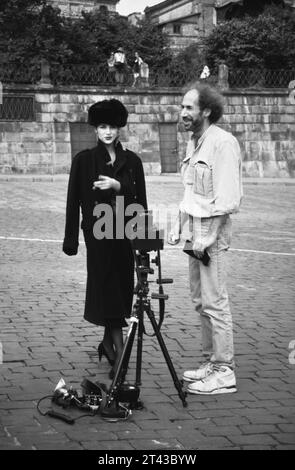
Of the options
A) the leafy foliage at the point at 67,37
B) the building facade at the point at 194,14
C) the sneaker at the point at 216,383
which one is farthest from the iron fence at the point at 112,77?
the sneaker at the point at 216,383

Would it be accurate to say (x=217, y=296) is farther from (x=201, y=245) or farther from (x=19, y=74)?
(x=19, y=74)

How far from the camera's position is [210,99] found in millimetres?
5578

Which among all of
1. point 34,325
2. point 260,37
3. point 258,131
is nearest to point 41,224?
point 34,325

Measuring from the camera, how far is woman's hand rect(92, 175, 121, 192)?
5.63 metres

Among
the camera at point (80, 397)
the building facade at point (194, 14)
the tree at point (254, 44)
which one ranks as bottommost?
the camera at point (80, 397)

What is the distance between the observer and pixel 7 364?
6.15 m

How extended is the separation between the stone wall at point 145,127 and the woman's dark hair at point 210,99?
28937 millimetres

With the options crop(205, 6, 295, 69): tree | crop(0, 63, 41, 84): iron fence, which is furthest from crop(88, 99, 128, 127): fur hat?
crop(205, 6, 295, 69): tree

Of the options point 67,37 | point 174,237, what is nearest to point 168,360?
point 174,237

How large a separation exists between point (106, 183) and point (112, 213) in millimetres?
361

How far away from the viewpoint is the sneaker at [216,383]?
555 cm

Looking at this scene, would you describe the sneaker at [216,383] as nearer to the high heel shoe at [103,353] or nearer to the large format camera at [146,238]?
the high heel shoe at [103,353]

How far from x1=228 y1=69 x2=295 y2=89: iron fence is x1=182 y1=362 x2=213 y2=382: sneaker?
109ft

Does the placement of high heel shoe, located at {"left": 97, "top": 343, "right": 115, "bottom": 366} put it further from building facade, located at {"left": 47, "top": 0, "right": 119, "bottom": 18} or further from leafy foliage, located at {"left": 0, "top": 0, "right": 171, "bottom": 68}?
building facade, located at {"left": 47, "top": 0, "right": 119, "bottom": 18}
